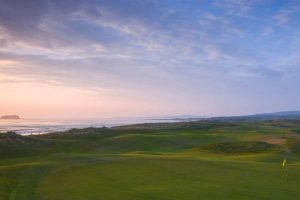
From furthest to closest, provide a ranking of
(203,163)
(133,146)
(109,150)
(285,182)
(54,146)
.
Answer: (133,146)
(109,150)
(54,146)
(203,163)
(285,182)

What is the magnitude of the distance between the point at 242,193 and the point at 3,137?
122 ft

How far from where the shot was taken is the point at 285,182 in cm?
2592

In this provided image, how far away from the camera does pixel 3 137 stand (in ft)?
167

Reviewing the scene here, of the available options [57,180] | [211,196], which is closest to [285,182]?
[211,196]

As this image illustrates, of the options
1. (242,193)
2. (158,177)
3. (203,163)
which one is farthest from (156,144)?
(242,193)

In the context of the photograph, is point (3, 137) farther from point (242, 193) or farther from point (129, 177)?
point (242, 193)

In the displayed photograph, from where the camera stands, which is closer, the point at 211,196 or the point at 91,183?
the point at 211,196

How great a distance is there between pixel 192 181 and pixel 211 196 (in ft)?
15.2

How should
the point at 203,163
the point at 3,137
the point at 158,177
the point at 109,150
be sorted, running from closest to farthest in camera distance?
the point at 158,177
the point at 203,163
the point at 3,137
the point at 109,150

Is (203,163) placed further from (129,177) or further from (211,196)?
(211,196)

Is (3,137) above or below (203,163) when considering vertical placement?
above

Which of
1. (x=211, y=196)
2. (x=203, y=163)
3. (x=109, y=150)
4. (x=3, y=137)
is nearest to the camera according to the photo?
(x=211, y=196)

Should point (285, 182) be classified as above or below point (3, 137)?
below

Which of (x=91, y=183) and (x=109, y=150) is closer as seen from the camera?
(x=91, y=183)
